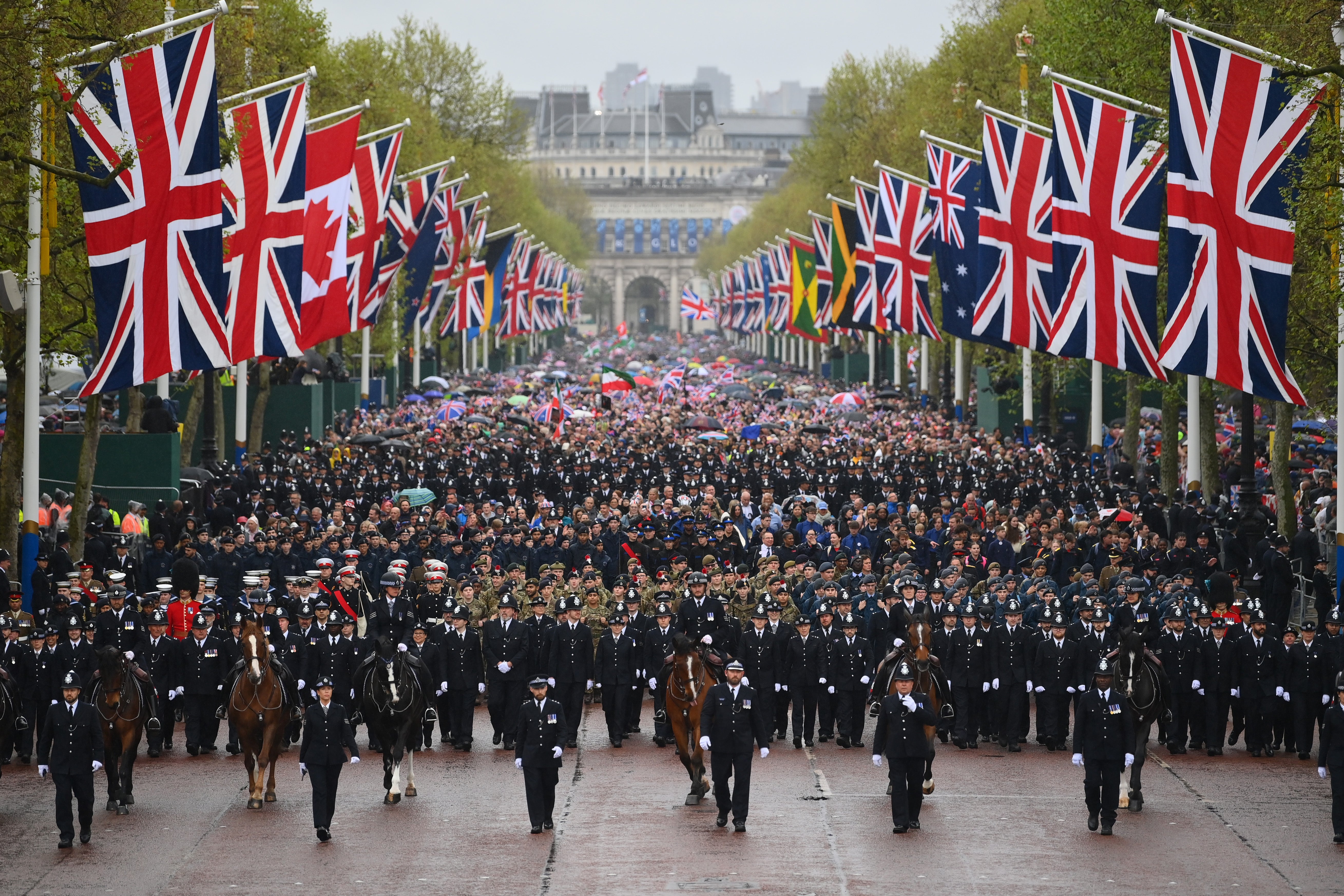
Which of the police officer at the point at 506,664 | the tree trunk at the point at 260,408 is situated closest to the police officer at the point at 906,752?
the police officer at the point at 506,664

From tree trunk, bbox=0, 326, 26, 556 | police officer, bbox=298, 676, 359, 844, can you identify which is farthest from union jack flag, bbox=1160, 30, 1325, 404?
tree trunk, bbox=0, 326, 26, 556

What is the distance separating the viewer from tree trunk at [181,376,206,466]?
38.7 meters

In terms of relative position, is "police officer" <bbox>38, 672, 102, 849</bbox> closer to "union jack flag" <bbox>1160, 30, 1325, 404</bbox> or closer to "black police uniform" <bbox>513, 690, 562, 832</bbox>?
"black police uniform" <bbox>513, 690, 562, 832</bbox>

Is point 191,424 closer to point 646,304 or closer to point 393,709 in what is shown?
point 393,709

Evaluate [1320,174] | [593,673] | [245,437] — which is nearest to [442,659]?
[593,673]

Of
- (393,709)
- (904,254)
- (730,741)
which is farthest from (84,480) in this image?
(904,254)

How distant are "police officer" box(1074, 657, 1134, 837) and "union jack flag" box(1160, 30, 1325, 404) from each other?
5.88 m

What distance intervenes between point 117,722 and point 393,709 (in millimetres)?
2410

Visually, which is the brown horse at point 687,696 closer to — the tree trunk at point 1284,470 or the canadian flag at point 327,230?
the canadian flag at point 327,230

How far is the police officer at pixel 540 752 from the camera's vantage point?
50.1 feet

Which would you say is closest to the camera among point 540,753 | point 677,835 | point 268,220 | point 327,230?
point 677,835

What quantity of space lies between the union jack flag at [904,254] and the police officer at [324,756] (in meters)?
28.6

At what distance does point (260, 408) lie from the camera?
42.8 meters

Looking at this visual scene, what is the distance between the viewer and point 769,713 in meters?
19.6
